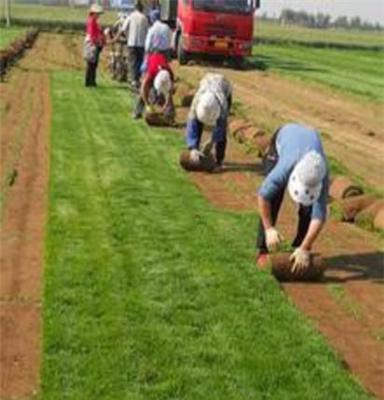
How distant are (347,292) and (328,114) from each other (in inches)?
542

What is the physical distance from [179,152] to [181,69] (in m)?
18.4

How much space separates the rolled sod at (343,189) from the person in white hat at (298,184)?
9.69 feet

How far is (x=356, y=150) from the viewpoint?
16.4 meters

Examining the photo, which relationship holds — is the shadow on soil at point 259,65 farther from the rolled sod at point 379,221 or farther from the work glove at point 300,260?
the work glove at point 300,260

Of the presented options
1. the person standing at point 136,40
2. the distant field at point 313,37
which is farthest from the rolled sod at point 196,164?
the distant field at point 313,37

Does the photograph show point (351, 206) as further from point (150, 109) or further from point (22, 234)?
point (150, 109)

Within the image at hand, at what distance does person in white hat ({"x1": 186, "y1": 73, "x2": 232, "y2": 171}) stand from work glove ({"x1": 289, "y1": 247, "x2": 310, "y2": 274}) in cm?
464

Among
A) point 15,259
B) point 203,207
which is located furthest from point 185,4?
point 15,259

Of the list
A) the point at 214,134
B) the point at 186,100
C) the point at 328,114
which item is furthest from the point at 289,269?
the point at 328,114

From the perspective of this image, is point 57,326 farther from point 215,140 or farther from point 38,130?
point 38,130

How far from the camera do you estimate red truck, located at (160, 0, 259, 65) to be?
32.7 m

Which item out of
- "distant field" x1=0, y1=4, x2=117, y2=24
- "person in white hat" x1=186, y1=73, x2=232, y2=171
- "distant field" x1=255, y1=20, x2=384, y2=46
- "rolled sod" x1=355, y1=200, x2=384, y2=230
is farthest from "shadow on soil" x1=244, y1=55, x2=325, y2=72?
"rolled sod" x1=355, y1=200, x2=384, y2=230

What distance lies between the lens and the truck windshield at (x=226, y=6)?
3269 cm

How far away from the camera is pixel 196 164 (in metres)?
12.9
